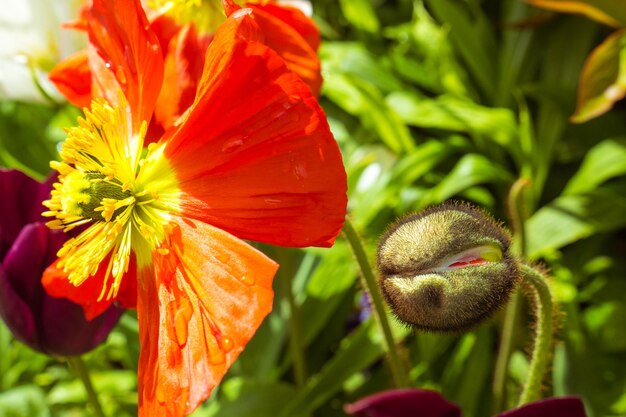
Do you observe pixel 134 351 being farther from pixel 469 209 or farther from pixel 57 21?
pixel 469 209

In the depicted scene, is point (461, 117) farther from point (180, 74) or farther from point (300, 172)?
point (300, 172)

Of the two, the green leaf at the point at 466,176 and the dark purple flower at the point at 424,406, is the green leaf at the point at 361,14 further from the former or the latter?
the dark purple flower at the point at 424,406

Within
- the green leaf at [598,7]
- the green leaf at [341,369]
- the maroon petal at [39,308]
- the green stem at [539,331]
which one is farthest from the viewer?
the green leaf at [598,7]

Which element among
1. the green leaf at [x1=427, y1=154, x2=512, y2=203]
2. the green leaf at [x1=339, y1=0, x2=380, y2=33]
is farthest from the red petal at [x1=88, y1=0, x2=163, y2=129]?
the green leaf at [x1=339, y1=0, x2=380, y2=33]

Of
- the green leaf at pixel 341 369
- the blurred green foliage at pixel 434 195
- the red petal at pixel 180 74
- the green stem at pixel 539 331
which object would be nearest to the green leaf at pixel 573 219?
the blurred green foliage at pixel 434 195

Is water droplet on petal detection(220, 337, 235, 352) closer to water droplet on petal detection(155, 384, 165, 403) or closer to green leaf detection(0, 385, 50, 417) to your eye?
water droplet on petal detection(155, 384, 165, 403)
